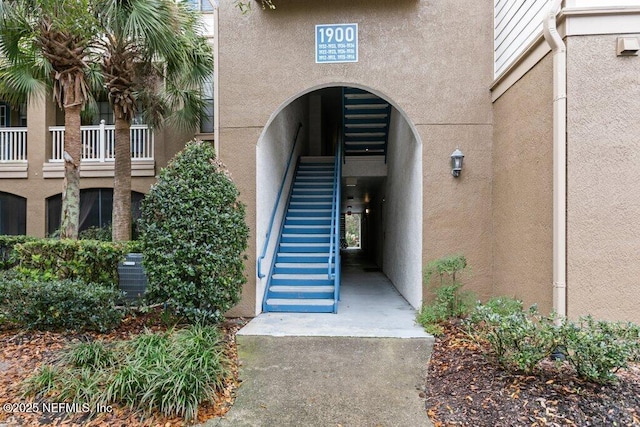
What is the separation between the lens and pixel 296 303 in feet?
18.9

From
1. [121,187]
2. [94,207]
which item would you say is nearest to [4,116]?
[94,207]

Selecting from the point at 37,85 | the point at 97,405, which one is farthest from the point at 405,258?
the point at 37,85

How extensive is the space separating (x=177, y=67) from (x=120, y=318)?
4689 mm

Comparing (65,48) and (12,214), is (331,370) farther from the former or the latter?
(12,214)

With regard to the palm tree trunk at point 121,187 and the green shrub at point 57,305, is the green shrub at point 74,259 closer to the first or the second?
the green shrub at point 57,305

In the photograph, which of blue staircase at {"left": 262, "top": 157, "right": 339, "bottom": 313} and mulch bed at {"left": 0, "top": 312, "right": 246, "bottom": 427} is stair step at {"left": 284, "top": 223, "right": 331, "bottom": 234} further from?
mulch bed at {"left": 0, "top": 312, "right": 246, "bottom": 427}

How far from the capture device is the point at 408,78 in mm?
5336

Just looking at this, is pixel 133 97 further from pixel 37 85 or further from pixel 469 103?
pixel 469 103

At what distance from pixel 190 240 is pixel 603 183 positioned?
4389 mm

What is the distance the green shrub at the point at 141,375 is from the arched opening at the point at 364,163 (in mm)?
2069

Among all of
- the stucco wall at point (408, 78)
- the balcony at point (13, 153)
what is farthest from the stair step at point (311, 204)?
the balcony at point (13, 153)

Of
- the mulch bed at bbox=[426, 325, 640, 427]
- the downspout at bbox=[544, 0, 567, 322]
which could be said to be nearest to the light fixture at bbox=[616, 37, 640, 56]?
the downspout at bbox=[544, 0, 567, 322]

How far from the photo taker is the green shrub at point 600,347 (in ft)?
9.07

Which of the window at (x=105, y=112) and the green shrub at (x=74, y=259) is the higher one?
the window at (x=105, y=112)
